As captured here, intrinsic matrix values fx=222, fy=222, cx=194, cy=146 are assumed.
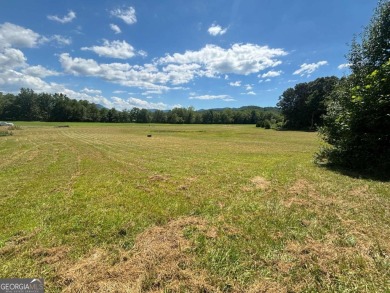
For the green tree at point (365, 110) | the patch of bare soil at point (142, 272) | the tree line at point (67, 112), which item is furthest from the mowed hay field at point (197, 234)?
the tree line at point (67, 112)

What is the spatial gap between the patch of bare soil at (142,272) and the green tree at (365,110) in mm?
10223

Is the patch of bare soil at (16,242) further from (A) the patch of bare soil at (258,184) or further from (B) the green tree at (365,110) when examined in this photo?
(B) the green tree at (365,110)

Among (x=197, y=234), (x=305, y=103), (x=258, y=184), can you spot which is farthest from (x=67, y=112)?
(x=197, y=234)

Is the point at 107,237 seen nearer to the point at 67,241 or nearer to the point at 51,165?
the point at 67,241

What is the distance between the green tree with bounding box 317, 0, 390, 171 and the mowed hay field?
105 inches

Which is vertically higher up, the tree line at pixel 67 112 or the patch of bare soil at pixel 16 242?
the tree line at pixel 67 112

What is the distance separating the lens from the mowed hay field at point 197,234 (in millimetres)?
3348

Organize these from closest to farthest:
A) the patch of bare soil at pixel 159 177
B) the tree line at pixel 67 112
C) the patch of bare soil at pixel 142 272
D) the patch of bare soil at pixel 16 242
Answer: the patch of bare soil at pixel 142 272, the patch of bare soil at pixel 16 242, the patch of bare soil at pixel 159 177, the tree line at pixel 67 112

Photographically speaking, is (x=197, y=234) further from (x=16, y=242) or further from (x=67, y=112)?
(x=67, y=112)

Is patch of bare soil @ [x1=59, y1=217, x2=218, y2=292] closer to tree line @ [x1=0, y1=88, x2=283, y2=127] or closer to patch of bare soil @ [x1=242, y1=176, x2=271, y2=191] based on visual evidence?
patch of bare soil @ [x1=242, y1=176, x2=271, y2=191]

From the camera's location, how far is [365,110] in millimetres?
10086

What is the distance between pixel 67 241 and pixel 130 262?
62.5 inches

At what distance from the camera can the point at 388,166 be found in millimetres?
9555

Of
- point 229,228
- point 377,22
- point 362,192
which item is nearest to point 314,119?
point 377,22
